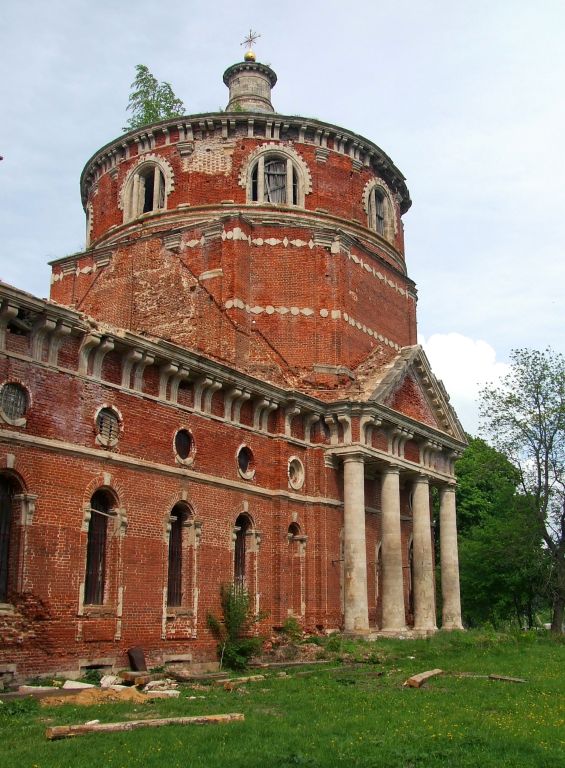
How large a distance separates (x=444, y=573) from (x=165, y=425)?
14.7m

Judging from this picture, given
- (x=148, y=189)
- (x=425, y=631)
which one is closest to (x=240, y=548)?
(x=425, y=631)

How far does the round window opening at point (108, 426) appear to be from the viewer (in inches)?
750

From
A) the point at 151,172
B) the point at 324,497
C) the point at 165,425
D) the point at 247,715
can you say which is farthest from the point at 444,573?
the point at 247,715

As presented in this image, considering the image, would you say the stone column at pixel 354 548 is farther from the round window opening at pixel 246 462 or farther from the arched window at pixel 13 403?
the arched window at pixel 13 403

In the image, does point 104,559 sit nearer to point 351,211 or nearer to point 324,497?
point 324,497

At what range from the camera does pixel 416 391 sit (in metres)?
30.1

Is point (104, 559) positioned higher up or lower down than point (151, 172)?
lower down

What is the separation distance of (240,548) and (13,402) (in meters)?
8.65

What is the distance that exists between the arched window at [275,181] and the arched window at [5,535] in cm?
1656

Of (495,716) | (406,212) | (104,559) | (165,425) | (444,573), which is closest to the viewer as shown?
(495,716)

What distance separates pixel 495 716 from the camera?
12.6m

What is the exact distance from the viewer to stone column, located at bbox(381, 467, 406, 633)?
2616 cm

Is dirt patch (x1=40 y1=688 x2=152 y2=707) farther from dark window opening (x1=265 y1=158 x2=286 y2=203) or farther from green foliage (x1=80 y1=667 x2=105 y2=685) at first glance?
dark window opening (x1=265 y1=158 x2=286 y2=203)

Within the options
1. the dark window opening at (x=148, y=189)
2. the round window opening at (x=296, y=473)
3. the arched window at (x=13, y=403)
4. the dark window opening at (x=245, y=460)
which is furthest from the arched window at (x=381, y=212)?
the arched window at (x=13, y=403)
